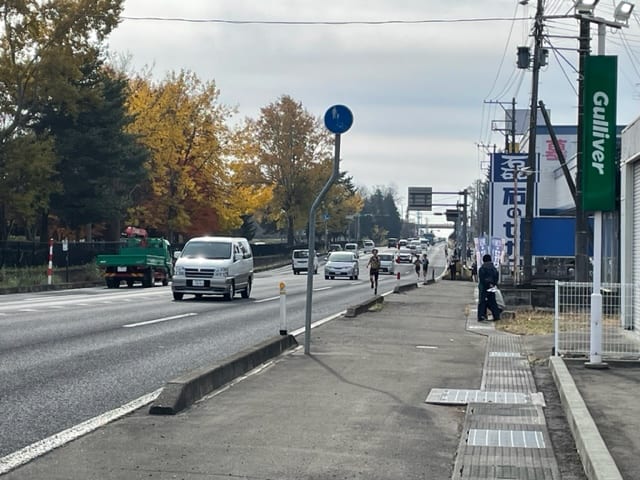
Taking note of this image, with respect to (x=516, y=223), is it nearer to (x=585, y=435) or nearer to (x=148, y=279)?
(x=148, y=279)

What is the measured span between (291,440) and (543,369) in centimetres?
620

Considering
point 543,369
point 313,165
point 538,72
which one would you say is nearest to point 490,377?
A: point 543,369

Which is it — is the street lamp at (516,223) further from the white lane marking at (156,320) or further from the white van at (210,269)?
the white lane marking at (156,320)

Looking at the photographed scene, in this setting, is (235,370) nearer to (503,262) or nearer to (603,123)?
(603,123)

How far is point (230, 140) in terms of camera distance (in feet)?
200

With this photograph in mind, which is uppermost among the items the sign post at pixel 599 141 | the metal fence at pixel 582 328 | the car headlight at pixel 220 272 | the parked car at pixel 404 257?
the sign post at pixel 599 141

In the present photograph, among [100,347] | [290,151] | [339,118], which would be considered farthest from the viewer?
[290,151]

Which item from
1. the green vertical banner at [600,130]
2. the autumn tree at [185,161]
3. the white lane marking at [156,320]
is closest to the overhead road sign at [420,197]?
the autumn tree at [185,161]

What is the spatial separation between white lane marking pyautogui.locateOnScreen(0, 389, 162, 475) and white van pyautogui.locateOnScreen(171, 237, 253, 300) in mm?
17282

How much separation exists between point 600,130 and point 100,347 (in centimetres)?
793

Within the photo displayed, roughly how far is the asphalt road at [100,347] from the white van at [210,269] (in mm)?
498

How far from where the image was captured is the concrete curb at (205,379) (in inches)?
351

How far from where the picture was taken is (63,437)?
26.0 ft

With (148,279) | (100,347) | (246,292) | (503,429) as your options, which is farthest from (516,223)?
(503,429)
